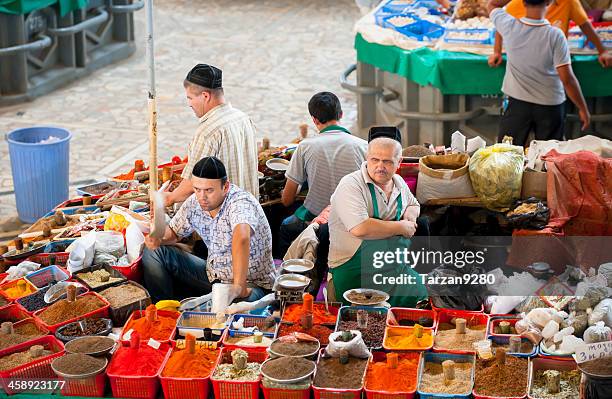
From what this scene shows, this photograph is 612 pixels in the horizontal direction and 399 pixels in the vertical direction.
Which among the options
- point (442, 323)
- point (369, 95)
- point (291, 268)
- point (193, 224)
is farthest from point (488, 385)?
point (369, 95)

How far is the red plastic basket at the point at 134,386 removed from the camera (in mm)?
5742

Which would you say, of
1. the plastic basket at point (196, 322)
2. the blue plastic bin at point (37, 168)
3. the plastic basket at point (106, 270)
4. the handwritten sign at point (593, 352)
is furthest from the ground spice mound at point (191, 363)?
the blue plastic bin at point (37, 168)

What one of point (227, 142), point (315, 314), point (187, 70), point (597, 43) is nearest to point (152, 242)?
point (227, 142)

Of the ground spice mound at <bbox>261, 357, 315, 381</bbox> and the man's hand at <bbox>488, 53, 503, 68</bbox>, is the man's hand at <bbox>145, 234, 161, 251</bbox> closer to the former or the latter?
the ground spice mound at <bbox>261, 357, 315, 381</bbox>

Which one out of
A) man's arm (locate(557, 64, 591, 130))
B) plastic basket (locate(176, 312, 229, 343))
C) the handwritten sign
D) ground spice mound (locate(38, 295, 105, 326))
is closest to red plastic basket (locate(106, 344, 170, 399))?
plastic basket (locate(176, 312, 229, 343))

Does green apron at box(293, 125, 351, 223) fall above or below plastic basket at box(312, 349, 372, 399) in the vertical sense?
above

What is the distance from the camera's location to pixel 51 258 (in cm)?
735

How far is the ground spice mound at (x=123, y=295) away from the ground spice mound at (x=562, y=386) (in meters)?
2.56

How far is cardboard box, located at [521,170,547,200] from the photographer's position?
25.7ft

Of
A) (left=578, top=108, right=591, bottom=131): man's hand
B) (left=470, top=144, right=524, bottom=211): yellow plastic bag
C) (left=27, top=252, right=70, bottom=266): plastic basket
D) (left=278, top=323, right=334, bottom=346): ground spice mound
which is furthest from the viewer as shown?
(left=578, top=108, right=591, bottom=131): man's hand

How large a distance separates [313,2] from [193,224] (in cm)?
1355

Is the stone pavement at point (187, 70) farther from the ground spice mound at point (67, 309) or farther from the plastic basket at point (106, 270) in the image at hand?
the ground spice mound at point (67, 309)

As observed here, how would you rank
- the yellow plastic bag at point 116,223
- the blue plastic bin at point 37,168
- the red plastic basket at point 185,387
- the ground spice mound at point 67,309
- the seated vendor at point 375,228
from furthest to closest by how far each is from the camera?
the blue plastic bin at point 37,168 < the yellow plastic bag at point 116,223 < the seated vendor at point 375,228 < the ground spice mound at point 67,309 < the red plastic basket at point 185,387

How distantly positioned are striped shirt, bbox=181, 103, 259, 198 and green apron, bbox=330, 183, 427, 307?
116cm
